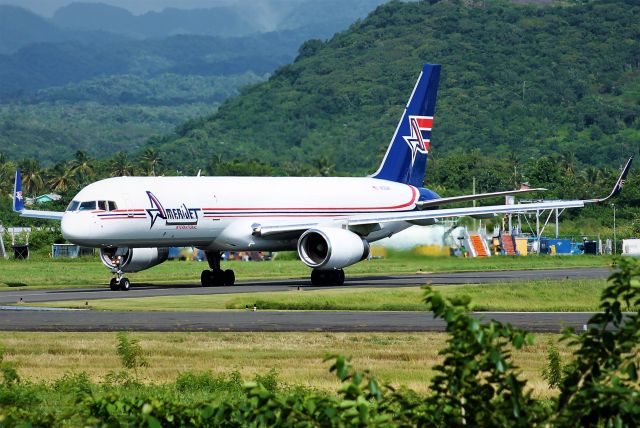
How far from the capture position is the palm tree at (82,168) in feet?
576

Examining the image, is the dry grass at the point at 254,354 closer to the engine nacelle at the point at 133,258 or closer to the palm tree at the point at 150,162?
the engine nacelle at the point at 133,258

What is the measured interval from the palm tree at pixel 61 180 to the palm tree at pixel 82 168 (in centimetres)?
78

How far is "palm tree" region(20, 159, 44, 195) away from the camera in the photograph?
6895 inches

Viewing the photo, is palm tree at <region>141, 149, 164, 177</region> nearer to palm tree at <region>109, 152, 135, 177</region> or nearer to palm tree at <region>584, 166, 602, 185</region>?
palm tree at <region>109, 152, 135, 177</region>

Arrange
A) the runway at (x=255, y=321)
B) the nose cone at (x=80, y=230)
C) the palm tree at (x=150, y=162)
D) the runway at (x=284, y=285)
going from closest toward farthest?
the runway at (x=255, y=321), the runway at (x=284, y=285), the nose cone at (x=80, y=230), the palm tree at (x=150, y=162)

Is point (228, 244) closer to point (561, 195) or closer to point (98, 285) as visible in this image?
point (98, 285)

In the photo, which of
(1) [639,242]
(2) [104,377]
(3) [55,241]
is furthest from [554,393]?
(3) [55,241]

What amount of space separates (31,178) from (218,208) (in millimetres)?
127679

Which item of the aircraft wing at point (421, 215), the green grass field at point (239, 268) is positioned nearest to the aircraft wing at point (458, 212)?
the aircraft wing at point (421, 215)

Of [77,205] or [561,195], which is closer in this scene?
[77,205]

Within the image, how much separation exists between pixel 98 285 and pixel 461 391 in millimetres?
45157

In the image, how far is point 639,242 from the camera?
9194cm

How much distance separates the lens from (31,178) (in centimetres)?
17512

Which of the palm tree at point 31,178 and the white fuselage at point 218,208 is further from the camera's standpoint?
the palm tree at point 31,178
